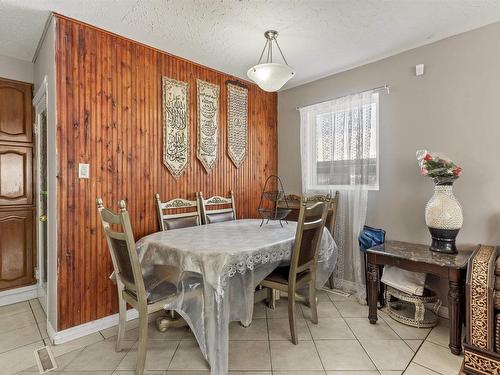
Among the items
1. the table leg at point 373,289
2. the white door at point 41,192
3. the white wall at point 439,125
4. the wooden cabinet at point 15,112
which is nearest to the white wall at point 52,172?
the white door at point 41,192

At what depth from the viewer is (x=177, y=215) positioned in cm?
284

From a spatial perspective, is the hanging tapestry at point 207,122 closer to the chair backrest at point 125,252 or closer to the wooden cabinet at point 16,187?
the chair backrest at point 125,252

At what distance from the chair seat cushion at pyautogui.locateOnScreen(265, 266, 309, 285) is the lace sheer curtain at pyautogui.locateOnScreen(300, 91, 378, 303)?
103 centimetres

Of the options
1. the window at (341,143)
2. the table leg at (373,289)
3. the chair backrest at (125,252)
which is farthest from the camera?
the window at (341,143)

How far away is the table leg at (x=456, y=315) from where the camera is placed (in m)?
1.95

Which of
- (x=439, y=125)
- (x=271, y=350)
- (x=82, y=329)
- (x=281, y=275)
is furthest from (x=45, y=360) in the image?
(x=439, y=125)

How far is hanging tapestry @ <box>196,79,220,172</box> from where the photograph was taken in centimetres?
311

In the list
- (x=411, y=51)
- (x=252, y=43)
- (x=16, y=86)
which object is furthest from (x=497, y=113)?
Answer: (x=16, y=86)

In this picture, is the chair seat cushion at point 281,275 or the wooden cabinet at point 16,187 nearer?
the chair seat cushion at point 281,275

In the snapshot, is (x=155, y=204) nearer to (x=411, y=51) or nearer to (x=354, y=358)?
(x=354, y=358)

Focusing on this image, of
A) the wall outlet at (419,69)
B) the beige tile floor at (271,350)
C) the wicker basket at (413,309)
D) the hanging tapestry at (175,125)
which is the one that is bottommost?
the beige tile floor at (271,350)

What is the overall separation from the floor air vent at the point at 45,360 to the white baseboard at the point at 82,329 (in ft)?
0.28

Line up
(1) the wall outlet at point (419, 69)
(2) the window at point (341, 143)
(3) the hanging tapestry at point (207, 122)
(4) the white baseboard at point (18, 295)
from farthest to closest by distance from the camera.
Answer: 1. (3) the hanging tapestry at point (207, 122)
2. (2) the window at point (341, 143)
3. (4) the white baseboard at point (18, 295)
4. (1) the wall outlet at point (419, 69)

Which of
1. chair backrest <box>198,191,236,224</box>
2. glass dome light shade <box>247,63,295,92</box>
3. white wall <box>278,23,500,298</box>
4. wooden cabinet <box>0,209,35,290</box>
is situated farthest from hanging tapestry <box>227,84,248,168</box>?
wooden cabinet <box>0,209,35,290</box>
